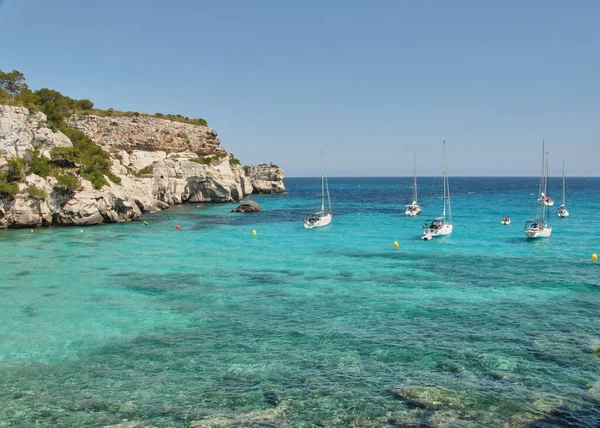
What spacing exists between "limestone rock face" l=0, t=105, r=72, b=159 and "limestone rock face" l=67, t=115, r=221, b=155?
25947 mm

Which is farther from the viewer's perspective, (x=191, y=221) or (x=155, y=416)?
(x=191, y=221)

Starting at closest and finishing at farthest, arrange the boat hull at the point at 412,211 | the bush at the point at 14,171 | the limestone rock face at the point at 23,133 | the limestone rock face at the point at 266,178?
the bush at the point at 14,171 → the limestone rock face at the point at 23,133 → the boat hull at the point at 412,211 → the limestone rock face at the point at 266,178

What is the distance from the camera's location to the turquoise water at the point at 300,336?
12711mm

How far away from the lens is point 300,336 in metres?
18.2

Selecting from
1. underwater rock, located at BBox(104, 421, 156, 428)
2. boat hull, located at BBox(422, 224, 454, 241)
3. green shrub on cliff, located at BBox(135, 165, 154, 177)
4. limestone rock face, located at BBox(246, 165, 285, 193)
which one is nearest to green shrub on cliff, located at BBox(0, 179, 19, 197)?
green shrub on cliff, located at BBox(135, 165, 154, 177)

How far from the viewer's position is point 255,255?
3612 centimetres

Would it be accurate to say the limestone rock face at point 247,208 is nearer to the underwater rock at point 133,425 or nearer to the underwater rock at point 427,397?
the underwater rock at point 427,397

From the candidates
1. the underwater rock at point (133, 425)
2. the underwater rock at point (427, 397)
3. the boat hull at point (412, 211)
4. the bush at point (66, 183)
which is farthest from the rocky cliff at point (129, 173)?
the underwater rock at point (427, 397)

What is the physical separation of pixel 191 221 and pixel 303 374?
45.1m

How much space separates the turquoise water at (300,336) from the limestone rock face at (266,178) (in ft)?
259

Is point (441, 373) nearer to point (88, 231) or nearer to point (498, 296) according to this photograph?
point (498, 296)

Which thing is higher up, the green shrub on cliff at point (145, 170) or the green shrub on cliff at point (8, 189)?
the green shrub on cliff at point (145, 170)

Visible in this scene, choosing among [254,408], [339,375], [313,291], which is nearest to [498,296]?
[313,291]

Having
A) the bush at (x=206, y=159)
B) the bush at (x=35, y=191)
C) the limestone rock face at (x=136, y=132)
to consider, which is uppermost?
the limestone rock face at (x=136, y=132)
